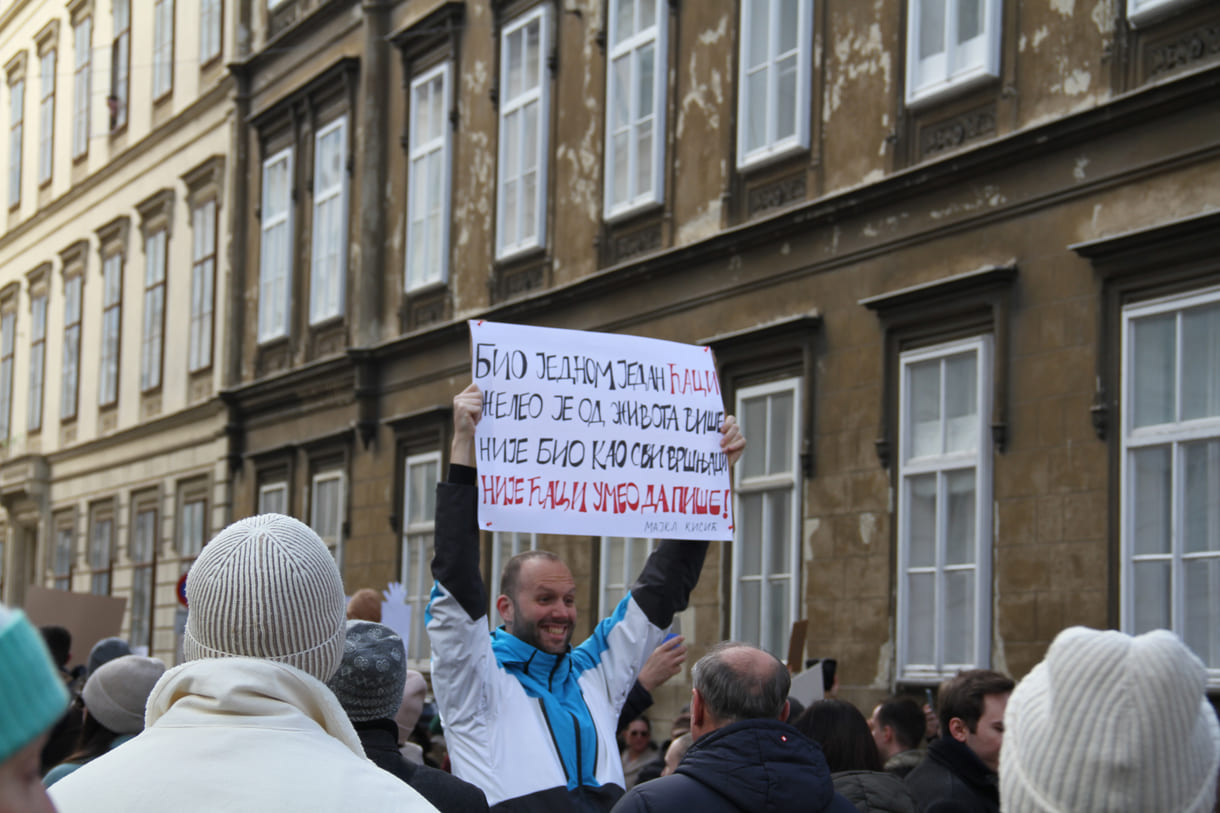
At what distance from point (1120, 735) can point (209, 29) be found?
26.1m

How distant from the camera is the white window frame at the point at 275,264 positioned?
75.2 ft

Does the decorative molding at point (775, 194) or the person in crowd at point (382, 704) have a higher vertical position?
the decorative molding at point (775, 194)

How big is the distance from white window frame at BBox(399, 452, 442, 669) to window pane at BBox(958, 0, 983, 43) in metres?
8.72

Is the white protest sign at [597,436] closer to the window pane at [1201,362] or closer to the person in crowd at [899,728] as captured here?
the person in crowd at [899,728]

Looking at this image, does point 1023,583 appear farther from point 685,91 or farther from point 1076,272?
point 685,91

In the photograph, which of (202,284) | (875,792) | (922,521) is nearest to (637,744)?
(922,521)

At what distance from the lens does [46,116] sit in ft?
116

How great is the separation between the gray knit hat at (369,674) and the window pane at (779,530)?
9.35m

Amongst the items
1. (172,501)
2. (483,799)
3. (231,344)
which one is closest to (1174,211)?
(483,799)

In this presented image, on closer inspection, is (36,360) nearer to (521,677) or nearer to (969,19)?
(969,19)

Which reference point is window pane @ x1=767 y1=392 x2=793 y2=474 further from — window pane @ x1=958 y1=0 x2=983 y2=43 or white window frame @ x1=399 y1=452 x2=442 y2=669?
white window frame @ x1=399 y1=452 x2=442 y2=669

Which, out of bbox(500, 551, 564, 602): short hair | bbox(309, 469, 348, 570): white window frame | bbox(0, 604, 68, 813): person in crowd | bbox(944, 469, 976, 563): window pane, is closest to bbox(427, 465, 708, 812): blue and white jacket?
bbox(500, 551, 564, 602): short hair

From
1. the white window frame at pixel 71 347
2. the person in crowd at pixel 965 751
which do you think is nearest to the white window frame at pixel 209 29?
the white window frame at pixel 71 347

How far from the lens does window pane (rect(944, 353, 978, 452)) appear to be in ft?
37.4
